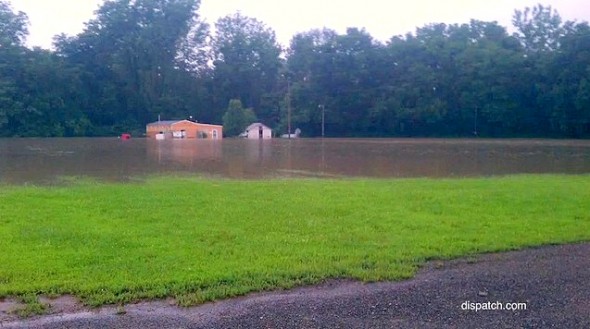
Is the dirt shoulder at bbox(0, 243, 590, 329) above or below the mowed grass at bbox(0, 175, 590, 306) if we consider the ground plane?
below

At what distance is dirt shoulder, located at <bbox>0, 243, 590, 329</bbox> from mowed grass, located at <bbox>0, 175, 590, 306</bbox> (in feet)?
0.89

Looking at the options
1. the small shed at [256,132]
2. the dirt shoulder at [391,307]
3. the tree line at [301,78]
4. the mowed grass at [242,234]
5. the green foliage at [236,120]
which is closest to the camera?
the dirt shoulder at [391,307]

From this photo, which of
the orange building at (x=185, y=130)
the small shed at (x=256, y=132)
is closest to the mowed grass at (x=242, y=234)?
the orange building at (x=185, y=130)

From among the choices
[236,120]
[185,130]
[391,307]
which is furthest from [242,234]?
[236,120]

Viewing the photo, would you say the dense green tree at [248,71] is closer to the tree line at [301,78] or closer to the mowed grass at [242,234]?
the tree line at [301,78]

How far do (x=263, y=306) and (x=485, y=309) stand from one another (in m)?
1.85

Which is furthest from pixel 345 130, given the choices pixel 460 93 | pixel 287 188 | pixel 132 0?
pixel 287 188

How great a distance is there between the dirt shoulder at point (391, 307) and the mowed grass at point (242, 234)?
0.27 metres

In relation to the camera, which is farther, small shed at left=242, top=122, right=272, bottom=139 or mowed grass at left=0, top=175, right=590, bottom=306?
small shed at left=242, top=122, right=272, bottom=139

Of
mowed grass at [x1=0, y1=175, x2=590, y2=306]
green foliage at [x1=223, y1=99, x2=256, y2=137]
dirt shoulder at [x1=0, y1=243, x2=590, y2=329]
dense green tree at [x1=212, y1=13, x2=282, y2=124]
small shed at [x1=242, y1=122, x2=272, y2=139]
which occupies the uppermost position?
dense green tree at [x1=212, y1=13, x2=282, y2=124]

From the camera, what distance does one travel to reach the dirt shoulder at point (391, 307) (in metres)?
4.88

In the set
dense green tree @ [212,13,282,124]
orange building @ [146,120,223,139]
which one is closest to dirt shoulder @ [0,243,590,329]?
orange building @ [146,120,223,139]

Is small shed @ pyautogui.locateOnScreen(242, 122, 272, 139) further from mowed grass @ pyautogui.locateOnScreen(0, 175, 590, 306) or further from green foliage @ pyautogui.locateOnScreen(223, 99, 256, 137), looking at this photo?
mowed grass @ pyautogui.locateOnScreen(0, 175, 590, 306)

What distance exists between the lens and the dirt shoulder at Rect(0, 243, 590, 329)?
192 inches
